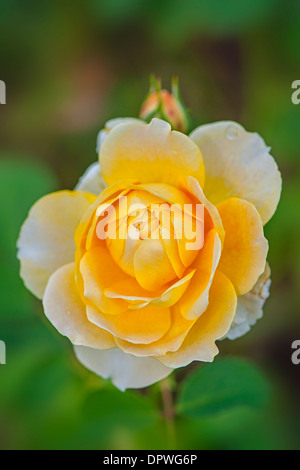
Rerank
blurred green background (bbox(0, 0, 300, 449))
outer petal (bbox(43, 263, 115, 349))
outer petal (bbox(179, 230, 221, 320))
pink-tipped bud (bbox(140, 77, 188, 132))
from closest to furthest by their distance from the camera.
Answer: outer petal (bbox(179, 230, 221, 320)) → outer petal (bbox(43, 263, 115, 349)) → pink-tipped bud (bbox(140, 77, 188, 132)) → blurred green background (bbox(0, 0, 300, 449))

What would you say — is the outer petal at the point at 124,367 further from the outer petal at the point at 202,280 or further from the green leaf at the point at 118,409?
the green leaf at the point at 118,409

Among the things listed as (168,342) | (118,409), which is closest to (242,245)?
(168,342)

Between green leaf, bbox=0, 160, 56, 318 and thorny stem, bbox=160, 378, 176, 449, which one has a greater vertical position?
green leaf, bbox=0, 160, 56, 318

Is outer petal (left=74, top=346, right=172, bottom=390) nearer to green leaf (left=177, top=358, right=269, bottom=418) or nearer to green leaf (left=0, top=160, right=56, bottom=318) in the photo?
green leaf (left=177, top=358, right=269, bottom=418)

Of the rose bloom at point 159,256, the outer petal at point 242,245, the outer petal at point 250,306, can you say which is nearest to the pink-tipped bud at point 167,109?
the rose bloom at point 159,256

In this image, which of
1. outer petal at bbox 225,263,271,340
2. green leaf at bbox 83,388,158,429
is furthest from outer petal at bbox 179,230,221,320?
green leaf at bbox 83,388,158,429

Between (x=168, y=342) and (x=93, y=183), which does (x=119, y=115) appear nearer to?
(x=93, y=183)
